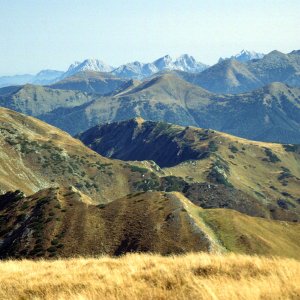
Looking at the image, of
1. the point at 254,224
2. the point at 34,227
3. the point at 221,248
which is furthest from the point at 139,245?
the point at 254,224

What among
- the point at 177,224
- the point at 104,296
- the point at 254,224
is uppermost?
the point at 104,296

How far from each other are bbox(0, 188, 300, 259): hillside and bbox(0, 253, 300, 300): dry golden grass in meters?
77.7

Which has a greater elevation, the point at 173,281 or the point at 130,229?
the point at 173,281

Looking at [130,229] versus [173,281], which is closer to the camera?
[173,281]

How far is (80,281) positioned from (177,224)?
3663 inches

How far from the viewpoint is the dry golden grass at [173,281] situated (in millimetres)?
12281

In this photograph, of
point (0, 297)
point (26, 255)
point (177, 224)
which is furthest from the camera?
point (177, 224)

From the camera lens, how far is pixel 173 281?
1470cm

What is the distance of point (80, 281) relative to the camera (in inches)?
620

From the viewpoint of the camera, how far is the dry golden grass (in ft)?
40.3

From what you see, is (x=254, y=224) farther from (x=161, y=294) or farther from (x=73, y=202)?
(x=161, y=294)

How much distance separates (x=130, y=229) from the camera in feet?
347

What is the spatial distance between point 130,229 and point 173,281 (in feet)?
304

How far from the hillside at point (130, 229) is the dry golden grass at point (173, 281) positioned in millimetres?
77724
